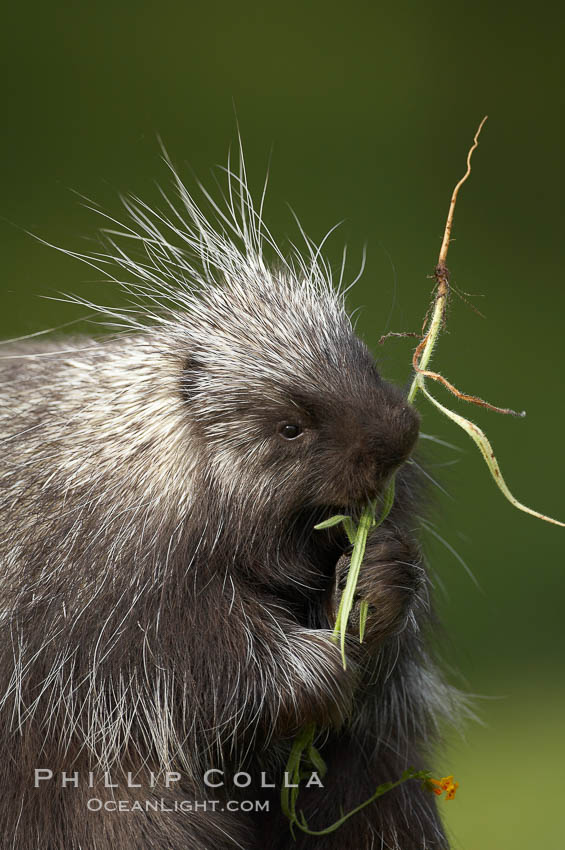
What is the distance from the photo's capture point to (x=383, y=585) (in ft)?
6.70

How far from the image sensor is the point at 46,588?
2.03 m

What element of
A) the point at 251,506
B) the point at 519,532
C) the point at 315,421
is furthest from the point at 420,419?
the point at 519,532

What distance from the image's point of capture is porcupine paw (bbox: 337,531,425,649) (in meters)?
2.04

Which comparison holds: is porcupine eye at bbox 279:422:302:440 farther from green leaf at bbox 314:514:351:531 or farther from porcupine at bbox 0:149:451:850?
green leaf at bbox 314:514:351:531

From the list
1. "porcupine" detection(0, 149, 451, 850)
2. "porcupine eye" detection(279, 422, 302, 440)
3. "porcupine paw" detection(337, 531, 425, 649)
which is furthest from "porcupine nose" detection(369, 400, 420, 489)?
"porcupine paw" detection(337, 531, 425, 649)

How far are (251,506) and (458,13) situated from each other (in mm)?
3142

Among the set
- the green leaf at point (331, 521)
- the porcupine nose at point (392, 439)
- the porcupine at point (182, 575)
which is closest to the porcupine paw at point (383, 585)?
the porcupine at point (182, 575)

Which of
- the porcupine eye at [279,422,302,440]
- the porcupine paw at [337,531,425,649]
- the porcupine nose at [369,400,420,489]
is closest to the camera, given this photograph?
the porcupine nose at [369,400,420,489]

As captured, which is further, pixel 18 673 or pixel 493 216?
pixel 493 216

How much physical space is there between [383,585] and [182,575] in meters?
0.38

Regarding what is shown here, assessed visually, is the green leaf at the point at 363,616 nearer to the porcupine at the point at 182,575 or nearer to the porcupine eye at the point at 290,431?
the porcupine at the point at 182,575

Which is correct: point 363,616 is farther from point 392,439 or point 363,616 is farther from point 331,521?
point 392,439

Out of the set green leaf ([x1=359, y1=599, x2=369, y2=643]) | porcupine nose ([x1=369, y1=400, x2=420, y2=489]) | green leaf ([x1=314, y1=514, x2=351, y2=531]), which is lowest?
green leaf ([x1=359, y1=599, x2=369, y2=643])

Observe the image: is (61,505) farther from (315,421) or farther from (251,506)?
(315,421)
